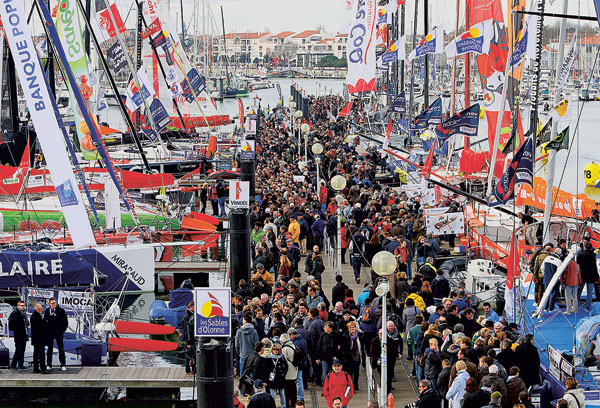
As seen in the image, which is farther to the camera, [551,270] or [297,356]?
[551,270]

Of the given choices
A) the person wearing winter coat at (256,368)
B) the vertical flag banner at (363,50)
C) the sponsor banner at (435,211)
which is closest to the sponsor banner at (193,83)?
the vertical flag banner at (363,50)

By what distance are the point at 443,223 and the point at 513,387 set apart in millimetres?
11878

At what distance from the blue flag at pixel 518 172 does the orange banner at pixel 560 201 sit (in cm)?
289

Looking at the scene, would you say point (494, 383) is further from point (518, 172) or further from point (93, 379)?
point (518, 172)

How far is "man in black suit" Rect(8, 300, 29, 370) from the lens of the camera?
15875 mm

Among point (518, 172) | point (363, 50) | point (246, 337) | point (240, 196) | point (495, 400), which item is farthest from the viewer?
point (363, 50)

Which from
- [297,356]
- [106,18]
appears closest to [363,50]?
[106,18]

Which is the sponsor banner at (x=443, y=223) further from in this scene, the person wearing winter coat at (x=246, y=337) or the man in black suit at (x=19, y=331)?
the man in black suit at (x=19, y=331)

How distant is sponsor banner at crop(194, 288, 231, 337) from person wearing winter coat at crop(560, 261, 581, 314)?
21.5ft

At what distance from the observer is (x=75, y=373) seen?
1647cm

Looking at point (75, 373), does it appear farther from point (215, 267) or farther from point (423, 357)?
point (215, 267)

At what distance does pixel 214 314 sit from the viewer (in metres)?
12.5

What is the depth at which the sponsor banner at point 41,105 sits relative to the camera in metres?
18.2

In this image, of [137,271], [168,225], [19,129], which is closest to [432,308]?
[137,271]
